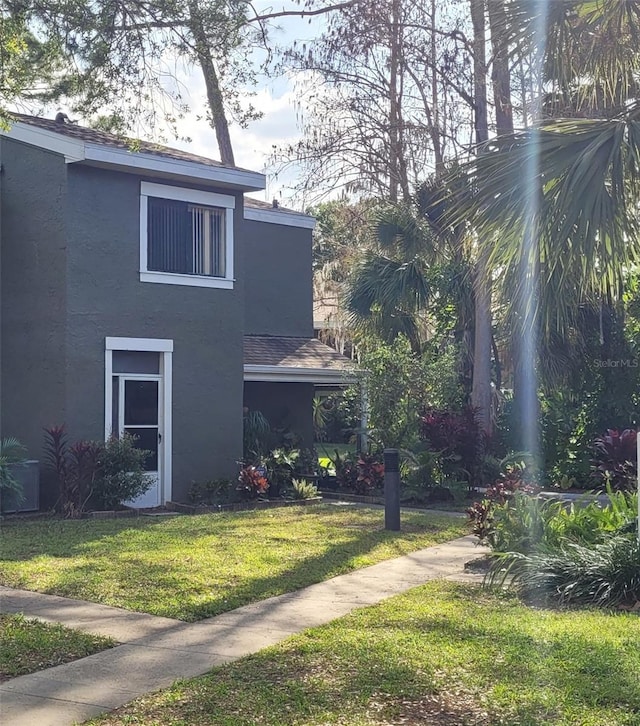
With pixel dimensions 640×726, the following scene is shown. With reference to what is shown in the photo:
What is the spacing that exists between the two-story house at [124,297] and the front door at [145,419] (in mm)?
21

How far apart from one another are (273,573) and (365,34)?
14394mm

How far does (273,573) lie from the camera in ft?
31.2

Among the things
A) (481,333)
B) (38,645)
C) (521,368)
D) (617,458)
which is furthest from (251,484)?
(38,645)

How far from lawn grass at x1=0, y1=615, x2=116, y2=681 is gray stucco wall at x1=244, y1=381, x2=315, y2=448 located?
42.2 feet

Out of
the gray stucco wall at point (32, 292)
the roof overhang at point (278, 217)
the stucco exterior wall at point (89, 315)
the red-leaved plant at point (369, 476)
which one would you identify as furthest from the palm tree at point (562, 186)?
the roof overhang at point (278, 217)

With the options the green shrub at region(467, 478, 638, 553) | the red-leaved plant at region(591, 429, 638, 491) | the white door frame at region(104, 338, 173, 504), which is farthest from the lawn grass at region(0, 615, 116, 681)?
the red-leaved plant at region(591, 429, 638, 491)

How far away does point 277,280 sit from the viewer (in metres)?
21.4

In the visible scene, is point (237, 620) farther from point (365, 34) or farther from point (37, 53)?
point (365, 34)

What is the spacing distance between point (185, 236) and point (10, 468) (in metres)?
5.02

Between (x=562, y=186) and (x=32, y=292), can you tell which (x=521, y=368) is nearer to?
(x=32, y=292)

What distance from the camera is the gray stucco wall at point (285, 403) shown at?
20312mm

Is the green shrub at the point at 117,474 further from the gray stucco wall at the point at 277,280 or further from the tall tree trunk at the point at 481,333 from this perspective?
the tall tree trunk at the point at 481,333

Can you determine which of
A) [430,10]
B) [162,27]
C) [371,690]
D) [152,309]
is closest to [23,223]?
[152,309]

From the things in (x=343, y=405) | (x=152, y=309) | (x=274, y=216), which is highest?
(x=274, y=216)
